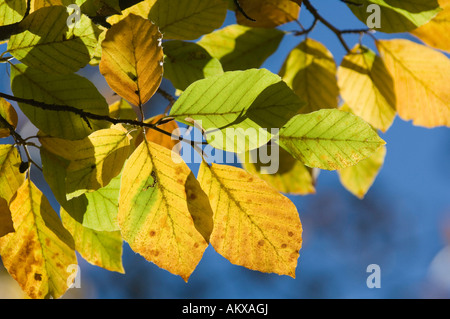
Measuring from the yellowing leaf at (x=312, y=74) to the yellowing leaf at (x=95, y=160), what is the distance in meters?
0.32

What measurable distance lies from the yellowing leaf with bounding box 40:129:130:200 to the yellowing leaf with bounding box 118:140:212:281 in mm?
18

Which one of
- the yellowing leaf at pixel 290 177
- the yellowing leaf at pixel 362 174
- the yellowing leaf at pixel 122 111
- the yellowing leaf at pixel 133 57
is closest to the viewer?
the yellowing leaf at pixel 133 57

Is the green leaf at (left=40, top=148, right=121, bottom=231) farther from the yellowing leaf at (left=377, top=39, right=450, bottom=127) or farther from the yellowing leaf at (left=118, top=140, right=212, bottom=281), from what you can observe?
the yellowing leaf at (left=377, top=39, right=450, bottom=127)

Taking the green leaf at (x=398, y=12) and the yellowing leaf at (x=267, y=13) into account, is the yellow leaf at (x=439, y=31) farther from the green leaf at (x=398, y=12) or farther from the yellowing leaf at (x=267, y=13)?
the yellowing leaf at (x=267, y=13)

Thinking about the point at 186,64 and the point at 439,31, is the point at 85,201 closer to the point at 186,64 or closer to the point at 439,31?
the point at 186,64

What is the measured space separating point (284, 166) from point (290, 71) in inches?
6.2

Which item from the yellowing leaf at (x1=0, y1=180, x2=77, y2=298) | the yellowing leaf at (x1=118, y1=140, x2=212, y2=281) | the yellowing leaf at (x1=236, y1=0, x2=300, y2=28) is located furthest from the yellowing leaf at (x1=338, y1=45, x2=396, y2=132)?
the yellowing leaf at (x1=0, y1=180, x2=77, y2=298)

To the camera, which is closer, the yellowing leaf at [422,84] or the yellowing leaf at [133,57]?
the yellowing leaf at [133,57]

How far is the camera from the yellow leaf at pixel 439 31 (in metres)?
0.58

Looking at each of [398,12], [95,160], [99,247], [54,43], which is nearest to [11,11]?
[54,43]

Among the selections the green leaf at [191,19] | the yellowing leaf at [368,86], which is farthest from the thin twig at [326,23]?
the green leaf at [191,19]

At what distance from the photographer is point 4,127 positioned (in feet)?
1.57

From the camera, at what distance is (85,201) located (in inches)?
19.4

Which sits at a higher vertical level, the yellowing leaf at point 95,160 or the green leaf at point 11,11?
the green leaf at point 11,11
